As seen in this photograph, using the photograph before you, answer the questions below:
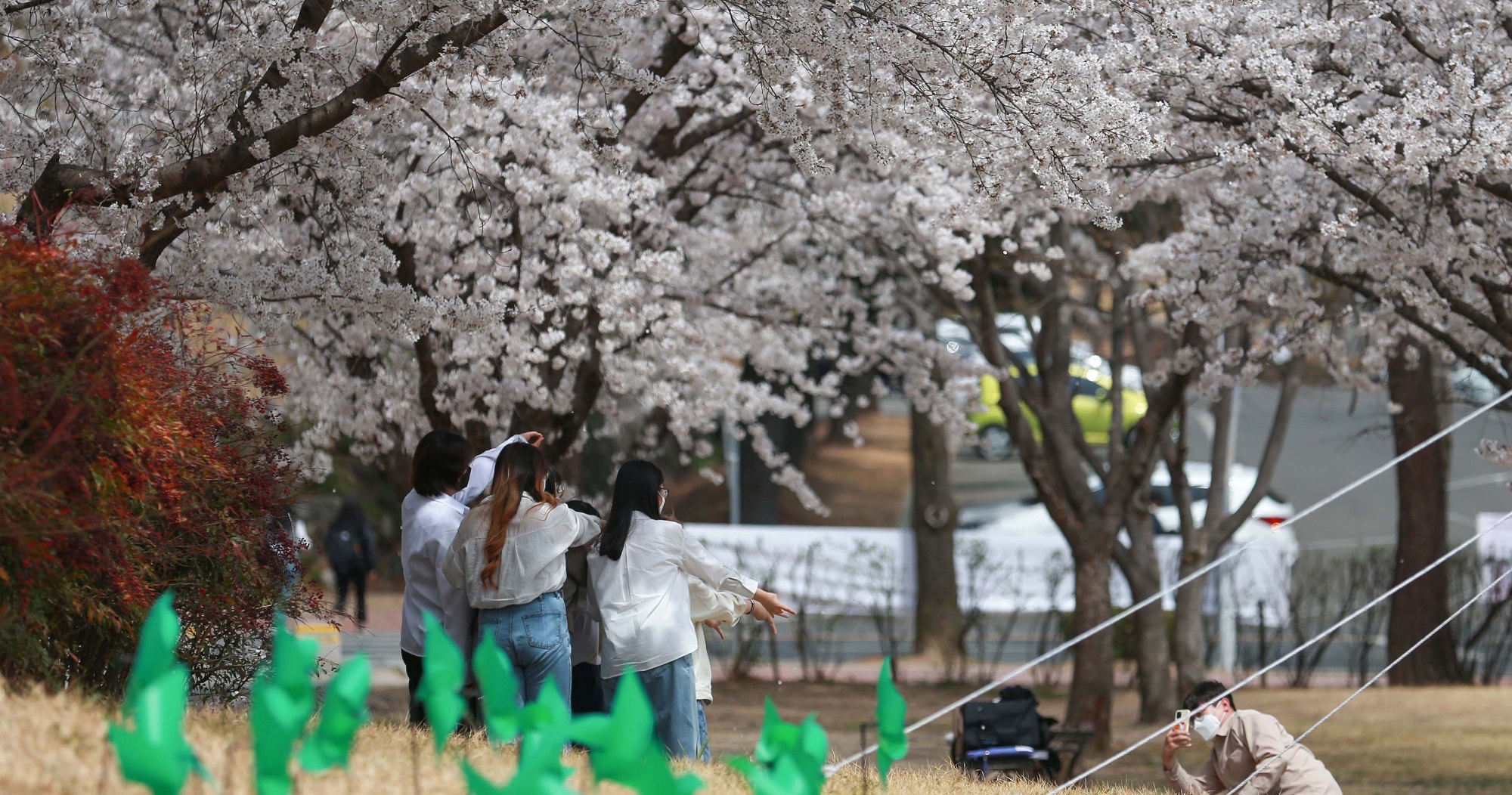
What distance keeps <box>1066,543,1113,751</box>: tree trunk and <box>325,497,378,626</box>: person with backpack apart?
8316mm

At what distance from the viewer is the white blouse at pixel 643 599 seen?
5688mm

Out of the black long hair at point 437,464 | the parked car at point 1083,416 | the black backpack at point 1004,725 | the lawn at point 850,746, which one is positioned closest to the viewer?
the lawn at point 850,746

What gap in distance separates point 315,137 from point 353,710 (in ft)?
10.5

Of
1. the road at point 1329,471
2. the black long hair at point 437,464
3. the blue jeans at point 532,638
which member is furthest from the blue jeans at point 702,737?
the road at point 1329,471

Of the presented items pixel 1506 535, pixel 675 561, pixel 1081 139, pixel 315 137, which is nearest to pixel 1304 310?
pixel 1081 139

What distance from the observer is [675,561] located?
5.77 meters

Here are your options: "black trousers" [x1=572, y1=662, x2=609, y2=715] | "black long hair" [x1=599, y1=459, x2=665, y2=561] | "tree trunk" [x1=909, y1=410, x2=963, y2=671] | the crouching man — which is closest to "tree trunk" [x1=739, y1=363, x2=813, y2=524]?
"tree trunk" [x1=909, y1=410, x2=963, y2=671]

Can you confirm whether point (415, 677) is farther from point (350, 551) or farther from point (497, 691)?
point (350, 551)

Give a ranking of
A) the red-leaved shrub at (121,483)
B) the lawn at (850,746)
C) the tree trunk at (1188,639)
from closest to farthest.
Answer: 1. the lawn at (850,746)
2. the red-leaved shrub at (121,483)
3. the tree trunk at (1188,639)

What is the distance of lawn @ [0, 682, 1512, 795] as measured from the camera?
392 cm

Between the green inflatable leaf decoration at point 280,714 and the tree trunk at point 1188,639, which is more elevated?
the green inflatable leaf decoration at point 280,714

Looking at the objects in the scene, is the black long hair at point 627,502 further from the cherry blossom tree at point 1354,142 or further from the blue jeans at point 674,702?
the cherry blossom tree at point 1354,142

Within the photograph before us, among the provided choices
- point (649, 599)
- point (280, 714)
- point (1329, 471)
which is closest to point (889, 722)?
point (280, 714)

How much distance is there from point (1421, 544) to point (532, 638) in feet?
38.4
